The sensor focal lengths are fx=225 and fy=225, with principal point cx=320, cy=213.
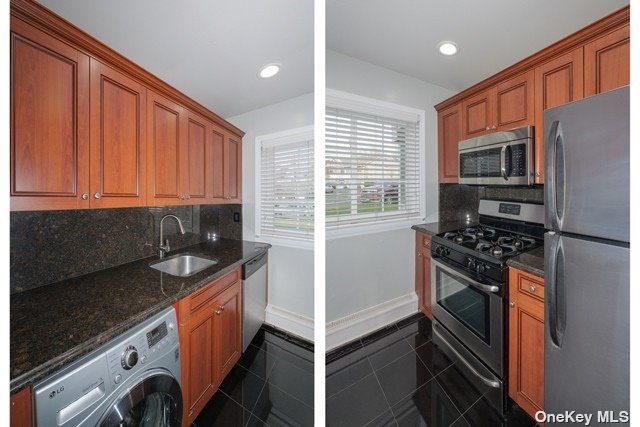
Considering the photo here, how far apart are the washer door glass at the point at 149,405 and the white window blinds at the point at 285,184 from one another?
0.60m

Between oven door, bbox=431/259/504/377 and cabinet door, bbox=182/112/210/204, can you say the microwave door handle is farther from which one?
cabinet door, bbox=182/112/210/204

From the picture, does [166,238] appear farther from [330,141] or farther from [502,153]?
[502,153]

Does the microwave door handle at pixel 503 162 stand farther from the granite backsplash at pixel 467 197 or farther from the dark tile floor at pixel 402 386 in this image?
the dark tile floor at pixel 402 386

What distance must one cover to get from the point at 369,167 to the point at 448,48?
541 millimetres

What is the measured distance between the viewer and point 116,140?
31.2 inches

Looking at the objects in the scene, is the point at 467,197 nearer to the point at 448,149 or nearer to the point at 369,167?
the point at 448,149

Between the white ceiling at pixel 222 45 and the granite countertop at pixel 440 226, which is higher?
the white ceiling at pixel 222 45

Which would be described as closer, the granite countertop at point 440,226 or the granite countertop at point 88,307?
the granite countertop at point 88,307

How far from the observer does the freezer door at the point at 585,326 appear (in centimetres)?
60

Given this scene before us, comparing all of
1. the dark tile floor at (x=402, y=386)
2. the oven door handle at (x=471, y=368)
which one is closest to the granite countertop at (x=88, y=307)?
the dark tile floor at (x=402, y=386)

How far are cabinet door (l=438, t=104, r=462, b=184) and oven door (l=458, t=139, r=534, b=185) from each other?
3cm

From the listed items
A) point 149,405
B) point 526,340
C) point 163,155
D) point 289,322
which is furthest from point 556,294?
point 163,155

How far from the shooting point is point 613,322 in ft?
1.98

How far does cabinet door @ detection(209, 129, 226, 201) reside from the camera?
2.39ft
